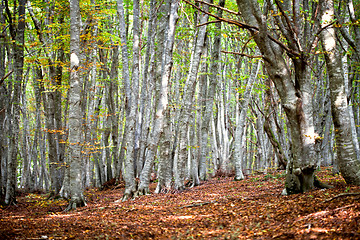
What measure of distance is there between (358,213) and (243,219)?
1.79 meters

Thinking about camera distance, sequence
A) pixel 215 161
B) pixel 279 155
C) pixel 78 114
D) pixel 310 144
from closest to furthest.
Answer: pixel 310 144 < pixel 78 114 < pixel 279 155 < pixel 215 161

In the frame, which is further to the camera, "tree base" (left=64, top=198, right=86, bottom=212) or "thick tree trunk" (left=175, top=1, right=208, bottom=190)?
"thick tree trunk" (left=175, top=1, right=208, bottom=190)

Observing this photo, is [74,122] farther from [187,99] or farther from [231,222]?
[231,222]

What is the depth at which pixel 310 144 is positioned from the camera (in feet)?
19.2

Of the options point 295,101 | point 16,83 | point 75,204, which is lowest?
point 75,204

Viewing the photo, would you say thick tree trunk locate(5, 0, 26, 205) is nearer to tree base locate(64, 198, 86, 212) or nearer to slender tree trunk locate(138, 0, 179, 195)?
tree base locate(64, 198, 86, 212)

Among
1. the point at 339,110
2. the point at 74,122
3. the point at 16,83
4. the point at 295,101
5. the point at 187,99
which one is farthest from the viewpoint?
the point at 187,99

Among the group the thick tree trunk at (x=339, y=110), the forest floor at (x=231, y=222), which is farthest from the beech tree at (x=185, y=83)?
the forest floor at (x=231, y=222)

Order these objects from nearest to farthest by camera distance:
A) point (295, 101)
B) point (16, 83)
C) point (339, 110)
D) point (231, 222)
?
1. point (231, 222)
2. point (339, 110)
3. point (295, 101)
4. point (16, 83)

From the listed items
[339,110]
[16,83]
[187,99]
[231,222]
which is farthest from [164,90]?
[231,222]

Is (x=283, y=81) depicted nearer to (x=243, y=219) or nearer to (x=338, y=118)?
(x=338, y=118)

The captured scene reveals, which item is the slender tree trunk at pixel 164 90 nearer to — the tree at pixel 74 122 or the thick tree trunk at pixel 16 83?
the tree at pixel 74 122

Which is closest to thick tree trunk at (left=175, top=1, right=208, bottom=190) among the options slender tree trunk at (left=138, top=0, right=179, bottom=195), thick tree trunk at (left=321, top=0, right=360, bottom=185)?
slender tree trunk at (left=138, top=0, right=179, bottom=195)

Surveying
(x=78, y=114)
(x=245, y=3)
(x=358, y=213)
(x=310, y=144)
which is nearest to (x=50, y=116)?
(x=78, y=114)
